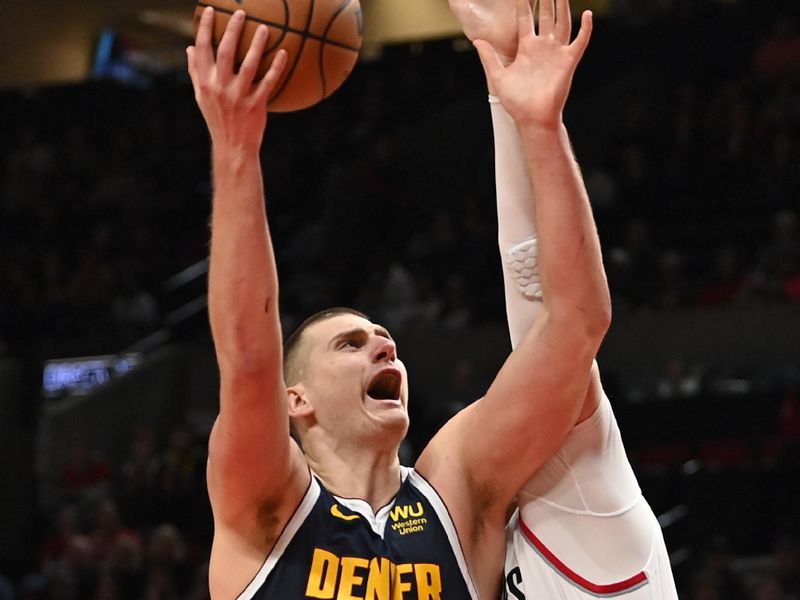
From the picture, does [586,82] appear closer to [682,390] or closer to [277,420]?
[682,390]

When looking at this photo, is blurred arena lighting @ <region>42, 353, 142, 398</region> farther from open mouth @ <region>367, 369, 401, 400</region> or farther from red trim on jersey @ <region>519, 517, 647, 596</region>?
red trim on jersey @ <region>519, 517, 647, 596</region>

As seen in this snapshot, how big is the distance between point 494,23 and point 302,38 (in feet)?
1.86

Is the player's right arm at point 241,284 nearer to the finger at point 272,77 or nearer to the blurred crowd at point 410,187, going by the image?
the finger at point 272,77

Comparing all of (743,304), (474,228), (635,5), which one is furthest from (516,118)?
(635,5)

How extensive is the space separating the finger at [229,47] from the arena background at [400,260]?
5957mm

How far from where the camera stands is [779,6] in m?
13.8

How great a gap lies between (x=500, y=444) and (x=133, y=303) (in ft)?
34.2

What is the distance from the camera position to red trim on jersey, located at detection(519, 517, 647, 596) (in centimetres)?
320

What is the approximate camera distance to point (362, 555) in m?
3.21

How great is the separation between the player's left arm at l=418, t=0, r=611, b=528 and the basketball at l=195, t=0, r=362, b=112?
1.10 feet

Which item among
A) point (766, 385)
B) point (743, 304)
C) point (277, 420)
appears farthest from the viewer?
point (743, 304)

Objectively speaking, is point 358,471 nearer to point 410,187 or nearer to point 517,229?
point 517,229

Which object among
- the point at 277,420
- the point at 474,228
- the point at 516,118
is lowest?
the point at 474,228

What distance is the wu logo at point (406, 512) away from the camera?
338 cm
